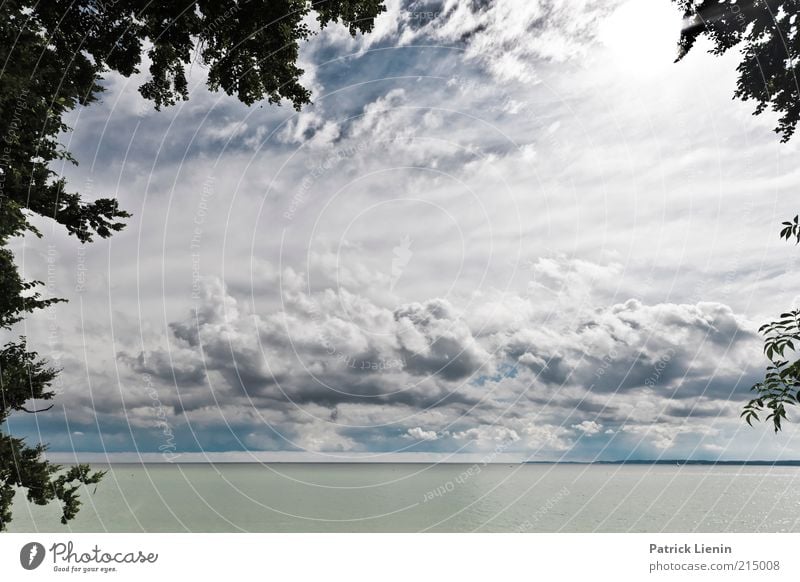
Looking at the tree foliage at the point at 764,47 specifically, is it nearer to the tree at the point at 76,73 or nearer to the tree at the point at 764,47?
the tree at the point at 764,47

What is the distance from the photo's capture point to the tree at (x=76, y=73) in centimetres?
955

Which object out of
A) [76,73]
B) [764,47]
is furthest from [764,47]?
[76,73]

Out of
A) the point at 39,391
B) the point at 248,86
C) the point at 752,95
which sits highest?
the point at 248,86

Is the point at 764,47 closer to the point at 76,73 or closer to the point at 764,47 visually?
the point at 764,47

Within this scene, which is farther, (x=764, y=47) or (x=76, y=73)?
(x=76, y=73)

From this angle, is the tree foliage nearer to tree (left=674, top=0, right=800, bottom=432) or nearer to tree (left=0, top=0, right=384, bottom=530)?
tree (left=674, top=0, right=800, bottom=432)

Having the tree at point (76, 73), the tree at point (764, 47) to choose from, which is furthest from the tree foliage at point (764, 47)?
the tree at point (76, 73)

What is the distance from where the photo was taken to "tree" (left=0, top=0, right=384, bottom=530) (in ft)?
31.3

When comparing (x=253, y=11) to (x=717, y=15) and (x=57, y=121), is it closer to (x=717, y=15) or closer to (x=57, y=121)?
(x=57, y=121)

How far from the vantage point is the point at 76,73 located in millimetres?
10695

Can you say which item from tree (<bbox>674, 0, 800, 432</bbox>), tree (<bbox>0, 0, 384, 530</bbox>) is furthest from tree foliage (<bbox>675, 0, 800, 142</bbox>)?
tree (<bbox>0, 0, 384, 530</bbox>)
